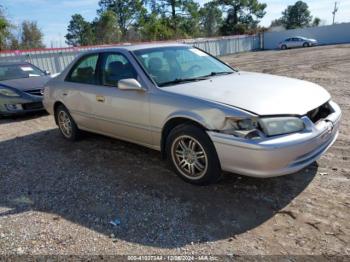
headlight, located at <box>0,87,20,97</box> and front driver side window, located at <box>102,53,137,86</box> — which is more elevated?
front driver side window, located at <box>102,53,137,86</box>

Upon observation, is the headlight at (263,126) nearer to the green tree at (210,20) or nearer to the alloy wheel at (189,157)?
the alloy wheel at (189,157)

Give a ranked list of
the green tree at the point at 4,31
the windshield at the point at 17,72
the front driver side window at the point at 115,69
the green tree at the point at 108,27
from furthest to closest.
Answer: the green tree at the point at 108,27
the green tree at the point at 4,31
the windshield at the point at 17,72
the front driver side window at the point at 115,69

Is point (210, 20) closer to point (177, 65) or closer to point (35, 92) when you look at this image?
point (35, 92)

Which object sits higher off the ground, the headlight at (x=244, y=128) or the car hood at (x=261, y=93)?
the car hood at (x=261, y=93)

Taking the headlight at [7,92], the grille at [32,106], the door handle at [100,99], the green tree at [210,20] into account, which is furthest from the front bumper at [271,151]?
the green tree at [210,20]

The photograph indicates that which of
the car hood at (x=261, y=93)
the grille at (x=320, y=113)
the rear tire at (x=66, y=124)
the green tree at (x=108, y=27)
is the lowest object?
the rear tire at (x=66, y=124)

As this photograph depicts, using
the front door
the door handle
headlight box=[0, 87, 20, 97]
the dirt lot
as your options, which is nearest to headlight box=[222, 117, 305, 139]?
the dirt lot

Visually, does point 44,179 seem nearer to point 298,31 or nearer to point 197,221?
point 197,221

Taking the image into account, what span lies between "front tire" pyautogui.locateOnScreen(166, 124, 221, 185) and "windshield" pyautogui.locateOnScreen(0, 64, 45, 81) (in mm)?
6725

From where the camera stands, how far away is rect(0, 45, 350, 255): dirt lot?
2.82 meters

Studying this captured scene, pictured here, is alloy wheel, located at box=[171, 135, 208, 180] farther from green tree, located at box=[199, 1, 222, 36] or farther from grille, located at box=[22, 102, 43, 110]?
green tree, located at box=[199, 1, 222, 36]

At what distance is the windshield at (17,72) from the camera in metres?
8.91

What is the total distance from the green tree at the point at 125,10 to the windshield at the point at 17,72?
5058cm

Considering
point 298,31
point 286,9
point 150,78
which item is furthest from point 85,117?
point 286,9
